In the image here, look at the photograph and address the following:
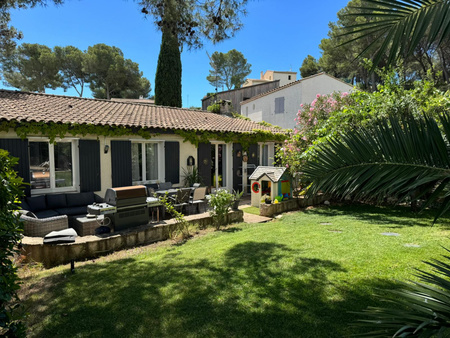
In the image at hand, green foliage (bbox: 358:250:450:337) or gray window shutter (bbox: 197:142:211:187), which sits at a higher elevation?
gray window shutter (bbox: 197:142:211:187)

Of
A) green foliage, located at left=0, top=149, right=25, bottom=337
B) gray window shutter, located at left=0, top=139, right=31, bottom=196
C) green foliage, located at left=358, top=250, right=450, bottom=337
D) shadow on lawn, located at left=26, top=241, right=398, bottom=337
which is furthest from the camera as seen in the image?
gray window shutter, located at left=0, top=139, right=31, bottom=196

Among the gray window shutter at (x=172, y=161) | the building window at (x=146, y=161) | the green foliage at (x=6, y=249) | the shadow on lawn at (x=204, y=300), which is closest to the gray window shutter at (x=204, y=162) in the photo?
the gray window shutter at (x=172, y=161)

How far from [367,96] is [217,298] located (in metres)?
9.74

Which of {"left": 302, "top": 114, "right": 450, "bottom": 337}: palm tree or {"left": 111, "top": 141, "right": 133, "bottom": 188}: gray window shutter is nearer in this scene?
{"left": 302, "top": 114, "right": 450, "bottom": 337}: palm tree

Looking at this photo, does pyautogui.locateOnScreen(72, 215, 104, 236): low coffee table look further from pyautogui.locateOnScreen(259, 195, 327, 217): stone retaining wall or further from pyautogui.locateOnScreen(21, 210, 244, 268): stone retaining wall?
pyautogui.locateOnScreen(259, 195, 327, 217): stone retaining wall

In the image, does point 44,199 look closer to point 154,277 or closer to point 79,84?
point 154,277

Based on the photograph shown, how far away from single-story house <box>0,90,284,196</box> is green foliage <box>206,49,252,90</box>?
143ft

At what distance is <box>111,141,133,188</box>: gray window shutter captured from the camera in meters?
10.3

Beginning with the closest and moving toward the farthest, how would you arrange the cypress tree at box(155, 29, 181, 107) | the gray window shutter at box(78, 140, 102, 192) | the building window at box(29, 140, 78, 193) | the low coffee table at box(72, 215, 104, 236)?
the low coffee table at box(72, 215, 104, 236) < the building window at box(29, 140, 78, 193) < the gray window shutter at box(78, 140, 102, 192) < the cypress tree at box(155, 29, 181, 107)

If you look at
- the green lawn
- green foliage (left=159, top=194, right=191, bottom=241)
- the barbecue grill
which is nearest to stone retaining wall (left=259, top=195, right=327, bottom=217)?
the green lawn

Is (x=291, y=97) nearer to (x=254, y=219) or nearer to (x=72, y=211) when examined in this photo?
(x=254, y=219)

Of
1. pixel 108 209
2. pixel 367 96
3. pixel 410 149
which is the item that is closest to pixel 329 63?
pixel 367 96

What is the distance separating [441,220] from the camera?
845cm

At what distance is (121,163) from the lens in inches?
412
